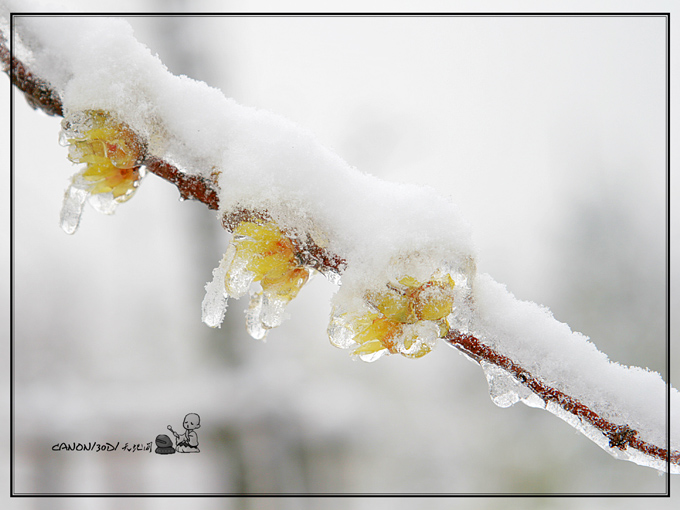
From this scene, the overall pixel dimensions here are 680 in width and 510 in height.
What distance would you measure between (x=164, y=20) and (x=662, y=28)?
290 centimetres

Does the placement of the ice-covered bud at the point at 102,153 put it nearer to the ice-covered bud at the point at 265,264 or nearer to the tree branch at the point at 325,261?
the tree branch at the point at 325,261

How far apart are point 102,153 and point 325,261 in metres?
0.23

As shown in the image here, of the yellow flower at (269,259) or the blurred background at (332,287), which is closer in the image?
the yellow flower at (269,259)

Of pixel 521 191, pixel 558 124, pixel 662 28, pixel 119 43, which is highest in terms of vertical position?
pixel 558 124

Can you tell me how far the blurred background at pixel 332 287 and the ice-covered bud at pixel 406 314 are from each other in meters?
1.85

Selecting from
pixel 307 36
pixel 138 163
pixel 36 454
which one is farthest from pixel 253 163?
pixel 36 454

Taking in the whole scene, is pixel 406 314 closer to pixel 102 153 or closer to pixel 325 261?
pixel 325 261

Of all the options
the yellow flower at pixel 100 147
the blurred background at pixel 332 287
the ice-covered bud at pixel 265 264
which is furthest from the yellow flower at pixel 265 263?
the blurred background at pixel 332 287

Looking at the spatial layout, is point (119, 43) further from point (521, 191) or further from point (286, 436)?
point (521, 191)

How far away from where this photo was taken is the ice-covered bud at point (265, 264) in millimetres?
363

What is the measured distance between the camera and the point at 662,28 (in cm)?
147

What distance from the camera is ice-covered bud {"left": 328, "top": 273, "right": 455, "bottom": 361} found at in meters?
0.34

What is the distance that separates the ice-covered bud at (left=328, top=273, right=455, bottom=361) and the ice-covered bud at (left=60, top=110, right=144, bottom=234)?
0.79 ft

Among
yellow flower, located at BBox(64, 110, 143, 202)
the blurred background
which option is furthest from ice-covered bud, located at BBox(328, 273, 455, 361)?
the blurred background
